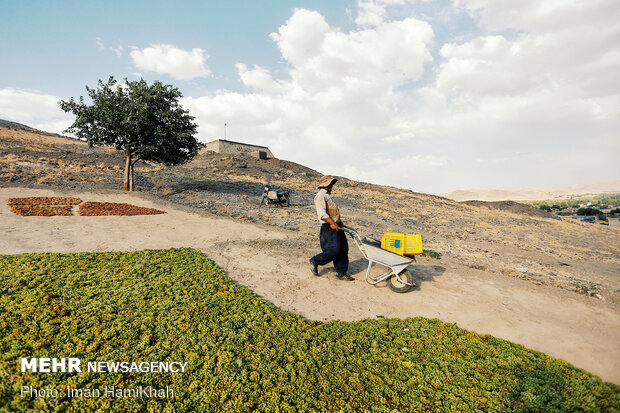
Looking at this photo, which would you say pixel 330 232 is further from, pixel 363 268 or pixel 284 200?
pixel 284 200

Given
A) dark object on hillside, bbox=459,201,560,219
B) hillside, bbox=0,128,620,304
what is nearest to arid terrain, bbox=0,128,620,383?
hillside, bbox=0,128,620,304

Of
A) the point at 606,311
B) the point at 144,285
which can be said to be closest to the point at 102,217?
the point at 144,285

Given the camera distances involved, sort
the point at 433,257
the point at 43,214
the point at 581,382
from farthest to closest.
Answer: the point at 43,214 → the point at 433,257 → the point at 581,382

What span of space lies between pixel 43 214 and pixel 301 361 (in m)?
13.9

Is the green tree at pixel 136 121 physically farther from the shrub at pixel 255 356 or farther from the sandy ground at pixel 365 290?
the shrub at pixel 255 356

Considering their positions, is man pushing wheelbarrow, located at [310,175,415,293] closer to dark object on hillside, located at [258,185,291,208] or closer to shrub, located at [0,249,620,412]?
shrub, located at [0,249,620,412]

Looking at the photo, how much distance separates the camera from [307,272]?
7656 millimetres

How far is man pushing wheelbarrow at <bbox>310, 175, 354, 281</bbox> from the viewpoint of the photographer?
641 centimetres

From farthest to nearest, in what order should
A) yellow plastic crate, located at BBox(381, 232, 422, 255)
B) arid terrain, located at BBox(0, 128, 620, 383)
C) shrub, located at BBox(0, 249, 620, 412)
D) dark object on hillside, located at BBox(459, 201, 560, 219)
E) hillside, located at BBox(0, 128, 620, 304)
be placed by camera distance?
dark object on hillside, located at BBox(459, 201, 560, 219) → hillside, located at BBox(0, 128, 620, 304) → yellow plastic crate, located at BBox(381, 232, 422, 255) → arid terrain, located at BBox(0, 128, 620, 383) → shrub, located at BBox(0, 249, 620, 412)

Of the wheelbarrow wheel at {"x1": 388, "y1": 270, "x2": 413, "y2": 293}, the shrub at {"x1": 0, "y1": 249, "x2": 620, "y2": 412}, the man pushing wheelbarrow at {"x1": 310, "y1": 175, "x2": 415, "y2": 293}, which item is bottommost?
the shrub at {"x1": 0, "y1": 249, "x2": 620, "y2": 412}

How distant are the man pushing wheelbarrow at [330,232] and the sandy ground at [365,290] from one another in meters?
0.54

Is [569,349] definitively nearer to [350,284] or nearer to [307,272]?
[350,284]

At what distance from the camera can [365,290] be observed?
21.9ft

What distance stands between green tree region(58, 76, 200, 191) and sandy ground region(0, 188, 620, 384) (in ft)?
30.8
